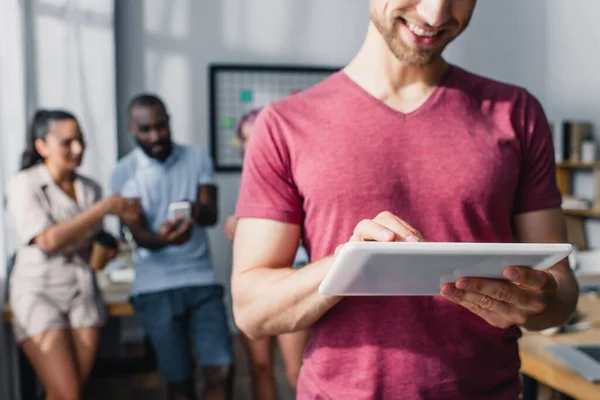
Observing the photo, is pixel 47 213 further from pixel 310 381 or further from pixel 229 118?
pixel 229 118

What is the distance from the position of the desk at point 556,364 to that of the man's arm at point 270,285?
2.64 ft

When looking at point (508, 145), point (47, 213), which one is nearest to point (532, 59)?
point (47, 213)

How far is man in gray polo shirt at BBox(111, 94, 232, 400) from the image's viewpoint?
273cm

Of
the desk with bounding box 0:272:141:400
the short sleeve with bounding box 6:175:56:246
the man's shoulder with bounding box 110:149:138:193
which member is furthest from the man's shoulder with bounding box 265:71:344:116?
the desk with bounding box 0:272:141:400

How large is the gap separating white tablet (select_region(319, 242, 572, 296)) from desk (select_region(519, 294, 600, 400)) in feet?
2.60

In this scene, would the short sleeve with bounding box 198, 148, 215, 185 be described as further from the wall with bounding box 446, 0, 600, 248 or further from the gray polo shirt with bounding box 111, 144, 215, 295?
the wall with bounding box 446, 0, 600, 248

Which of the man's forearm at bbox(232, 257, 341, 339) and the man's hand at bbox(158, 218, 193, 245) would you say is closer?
the man's forearm at bbox(232, 257, 341, 339)

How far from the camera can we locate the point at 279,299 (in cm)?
111

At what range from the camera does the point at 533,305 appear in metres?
1.00

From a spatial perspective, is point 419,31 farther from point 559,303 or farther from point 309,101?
point 559,303

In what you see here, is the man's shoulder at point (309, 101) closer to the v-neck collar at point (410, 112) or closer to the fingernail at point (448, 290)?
the v-neck collar at point (410, 112)

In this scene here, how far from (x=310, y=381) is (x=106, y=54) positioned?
3840 mm

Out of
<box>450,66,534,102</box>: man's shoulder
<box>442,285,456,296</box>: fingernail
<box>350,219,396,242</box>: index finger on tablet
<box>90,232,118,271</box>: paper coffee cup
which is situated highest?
<box>450,66,534,102</box>: man's shoulder

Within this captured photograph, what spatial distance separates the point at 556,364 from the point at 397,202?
88 cm
